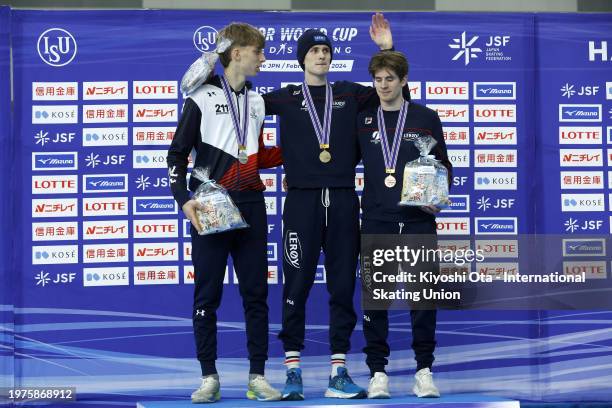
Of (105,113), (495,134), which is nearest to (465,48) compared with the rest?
(495,134)

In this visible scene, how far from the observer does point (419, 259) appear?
18.2 feet

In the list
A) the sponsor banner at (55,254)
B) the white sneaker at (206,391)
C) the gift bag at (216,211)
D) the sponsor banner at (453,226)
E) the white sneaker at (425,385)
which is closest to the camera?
the gift bag at (216,211)

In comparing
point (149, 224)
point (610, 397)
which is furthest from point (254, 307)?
point (610, 397)

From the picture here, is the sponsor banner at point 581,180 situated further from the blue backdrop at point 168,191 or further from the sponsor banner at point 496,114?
the sponsor banner at point 496,114

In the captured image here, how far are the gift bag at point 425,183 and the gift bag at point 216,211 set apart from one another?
860 millimetres

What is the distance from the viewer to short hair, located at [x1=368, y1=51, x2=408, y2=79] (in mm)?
5477

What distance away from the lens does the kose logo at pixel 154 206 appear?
614 centimetres

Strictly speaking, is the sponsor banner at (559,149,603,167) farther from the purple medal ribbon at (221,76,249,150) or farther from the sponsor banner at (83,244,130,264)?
the sponsor banner at (83,244,130,264)

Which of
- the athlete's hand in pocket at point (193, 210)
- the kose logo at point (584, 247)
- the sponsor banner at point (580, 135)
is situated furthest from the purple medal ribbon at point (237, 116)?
the kose logo at point (584, 247)

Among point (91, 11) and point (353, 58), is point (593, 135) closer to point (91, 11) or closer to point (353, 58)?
point (353, 58)

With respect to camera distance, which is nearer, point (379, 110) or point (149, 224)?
point (379, 110)

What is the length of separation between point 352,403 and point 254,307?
2.28 ft

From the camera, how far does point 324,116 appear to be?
5496 millimetres

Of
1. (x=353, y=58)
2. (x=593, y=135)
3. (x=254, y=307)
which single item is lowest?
(x=254, y=307)
